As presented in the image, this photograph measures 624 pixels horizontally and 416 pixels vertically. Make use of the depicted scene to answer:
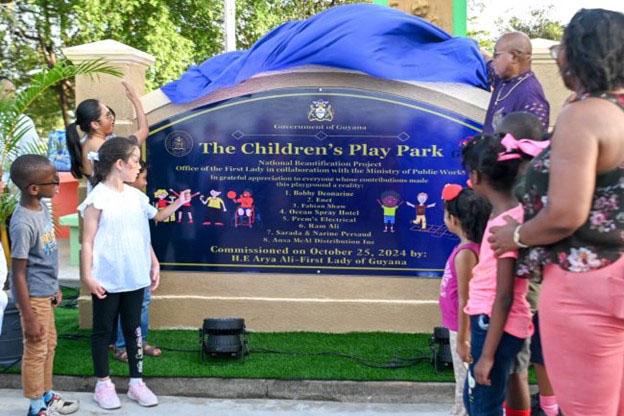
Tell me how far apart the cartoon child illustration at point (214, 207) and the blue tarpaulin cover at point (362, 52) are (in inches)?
29.8

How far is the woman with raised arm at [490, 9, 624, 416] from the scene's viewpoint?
2314 mm

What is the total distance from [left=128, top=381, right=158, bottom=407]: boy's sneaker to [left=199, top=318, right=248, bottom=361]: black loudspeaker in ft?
1.81

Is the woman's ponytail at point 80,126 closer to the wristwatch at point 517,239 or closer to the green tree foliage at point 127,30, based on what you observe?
the wristwatch at point 517,239

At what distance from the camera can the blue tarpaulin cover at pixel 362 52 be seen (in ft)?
18.9

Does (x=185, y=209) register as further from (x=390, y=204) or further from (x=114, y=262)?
(x=390, y=204)

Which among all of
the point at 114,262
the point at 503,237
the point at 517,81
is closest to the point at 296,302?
the point at 114,262

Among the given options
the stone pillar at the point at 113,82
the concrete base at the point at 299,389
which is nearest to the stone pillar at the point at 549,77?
the concrete base at the point at 299,389

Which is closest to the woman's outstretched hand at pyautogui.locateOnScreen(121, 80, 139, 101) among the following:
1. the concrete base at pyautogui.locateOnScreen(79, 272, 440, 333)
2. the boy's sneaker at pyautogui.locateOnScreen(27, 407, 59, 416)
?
the concrete base at pyautogui.locateOnScreen(79, 272, 440, 333)

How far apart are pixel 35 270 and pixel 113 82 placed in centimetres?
220

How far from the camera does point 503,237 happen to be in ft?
8.79

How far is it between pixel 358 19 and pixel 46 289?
3055 mm

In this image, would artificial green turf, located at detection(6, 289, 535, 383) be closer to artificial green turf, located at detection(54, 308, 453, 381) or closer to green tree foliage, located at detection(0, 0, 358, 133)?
artificial green turf, located at detection(54, 308, 453, 381)

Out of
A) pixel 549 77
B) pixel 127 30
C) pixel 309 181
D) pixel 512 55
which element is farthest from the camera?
pixel 127 30

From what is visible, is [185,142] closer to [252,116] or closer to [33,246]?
[252,116]
